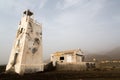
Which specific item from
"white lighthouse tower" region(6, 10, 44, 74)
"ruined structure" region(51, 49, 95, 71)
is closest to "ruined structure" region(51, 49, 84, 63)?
"ruined structure" region(51, 49, 95, 71)

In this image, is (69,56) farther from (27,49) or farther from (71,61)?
(27,49)

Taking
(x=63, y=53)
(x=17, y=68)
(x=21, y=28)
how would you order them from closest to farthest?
(x=17, y=68) → (x=21, y=28) → (x=63, y=53)

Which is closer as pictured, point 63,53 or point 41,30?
point 41,30

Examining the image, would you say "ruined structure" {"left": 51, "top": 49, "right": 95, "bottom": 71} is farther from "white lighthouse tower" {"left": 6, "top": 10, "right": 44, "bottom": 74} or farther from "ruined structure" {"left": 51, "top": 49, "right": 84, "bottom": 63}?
"white lighthouse tower" {"left": 6, "top": 10, "right": 44, "bottom": 74}

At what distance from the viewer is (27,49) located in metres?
22.5

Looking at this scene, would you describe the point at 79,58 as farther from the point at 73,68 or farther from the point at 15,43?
the point at 15,43

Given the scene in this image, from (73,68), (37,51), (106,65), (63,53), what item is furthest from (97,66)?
(37,51)

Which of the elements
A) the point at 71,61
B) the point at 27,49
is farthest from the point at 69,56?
the point at 27,49

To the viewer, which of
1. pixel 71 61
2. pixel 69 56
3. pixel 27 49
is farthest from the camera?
pixel 69 56

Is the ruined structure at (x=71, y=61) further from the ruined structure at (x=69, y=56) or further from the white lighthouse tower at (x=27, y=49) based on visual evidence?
the white lighthouse tower at (x=27, y=49)

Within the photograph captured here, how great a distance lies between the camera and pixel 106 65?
99.3ft

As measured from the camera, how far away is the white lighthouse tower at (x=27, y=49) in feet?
70.3

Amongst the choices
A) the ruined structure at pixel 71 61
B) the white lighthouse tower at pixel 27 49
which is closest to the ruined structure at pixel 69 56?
the ruined structure at pixel 71 61

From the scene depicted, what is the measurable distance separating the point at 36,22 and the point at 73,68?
11.7m
